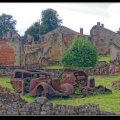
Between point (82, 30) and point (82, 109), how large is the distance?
45699mm

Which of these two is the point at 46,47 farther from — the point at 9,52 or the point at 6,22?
the point at 6,22

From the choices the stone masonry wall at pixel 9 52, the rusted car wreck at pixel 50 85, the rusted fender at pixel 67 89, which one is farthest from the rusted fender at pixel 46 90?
the stone masonry wall at pixel 9 52

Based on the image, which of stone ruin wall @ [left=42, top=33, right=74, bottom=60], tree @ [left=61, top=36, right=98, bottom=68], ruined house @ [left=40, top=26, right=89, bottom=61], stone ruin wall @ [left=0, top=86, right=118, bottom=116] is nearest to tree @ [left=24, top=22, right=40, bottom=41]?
ruined house @ [left=40, top=26, right=89, bottom=61]

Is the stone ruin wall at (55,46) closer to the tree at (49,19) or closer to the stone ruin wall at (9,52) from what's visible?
the stone ruin wall at (9,52)

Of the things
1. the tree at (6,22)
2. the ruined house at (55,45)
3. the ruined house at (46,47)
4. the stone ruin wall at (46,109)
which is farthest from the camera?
the tree at (6,22)

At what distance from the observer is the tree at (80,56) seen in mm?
30711

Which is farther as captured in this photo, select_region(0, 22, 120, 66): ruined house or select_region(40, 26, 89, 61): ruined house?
select_region(40, 26, 89, 61): ruined house

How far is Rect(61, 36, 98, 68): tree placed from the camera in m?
30.7

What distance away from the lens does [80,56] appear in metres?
31.1

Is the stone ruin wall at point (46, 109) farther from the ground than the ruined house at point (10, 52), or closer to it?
closer to it

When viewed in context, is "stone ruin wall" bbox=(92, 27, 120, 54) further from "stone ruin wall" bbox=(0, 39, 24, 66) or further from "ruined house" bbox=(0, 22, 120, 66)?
"stone ruin wall" bbox=(0, 39, 24, 66)
